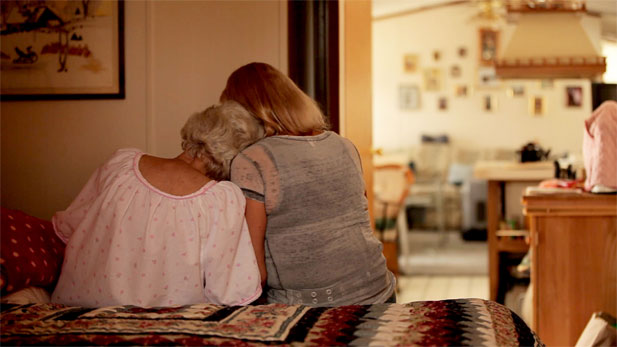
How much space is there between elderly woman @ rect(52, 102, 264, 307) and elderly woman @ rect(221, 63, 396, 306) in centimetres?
8

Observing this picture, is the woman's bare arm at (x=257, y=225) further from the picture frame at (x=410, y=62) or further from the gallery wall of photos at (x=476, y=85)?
the picture frame at (x=410, y=62)

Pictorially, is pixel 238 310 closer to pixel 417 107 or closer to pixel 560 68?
pixel 560 68

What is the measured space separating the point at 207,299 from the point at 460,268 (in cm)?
501

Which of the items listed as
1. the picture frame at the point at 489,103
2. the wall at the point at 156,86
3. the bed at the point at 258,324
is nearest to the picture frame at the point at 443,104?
the picture frame at the point at 489,103

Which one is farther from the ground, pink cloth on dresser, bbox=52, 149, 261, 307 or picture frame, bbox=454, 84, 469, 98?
picture frame, bbox=454, 84, 469, 98

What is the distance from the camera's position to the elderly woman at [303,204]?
2100mm

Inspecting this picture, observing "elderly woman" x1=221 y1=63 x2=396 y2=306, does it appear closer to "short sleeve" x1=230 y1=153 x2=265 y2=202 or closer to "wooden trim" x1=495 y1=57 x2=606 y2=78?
"short sleeve" x1=230 y1=153 x2=265 y2=202

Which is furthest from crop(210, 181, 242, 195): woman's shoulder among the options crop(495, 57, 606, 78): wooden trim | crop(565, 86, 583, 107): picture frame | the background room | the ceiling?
crop(565, 86, 583, 107): picture frame

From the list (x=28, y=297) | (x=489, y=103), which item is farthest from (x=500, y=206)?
(x=489, y=103)

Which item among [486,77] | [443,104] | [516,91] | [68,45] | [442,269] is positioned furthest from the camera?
[443,104]

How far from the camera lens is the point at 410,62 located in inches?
410

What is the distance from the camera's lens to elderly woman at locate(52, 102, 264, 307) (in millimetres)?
2031

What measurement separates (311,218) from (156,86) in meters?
1.31

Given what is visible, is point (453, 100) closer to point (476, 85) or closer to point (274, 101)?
point (476, 85)
